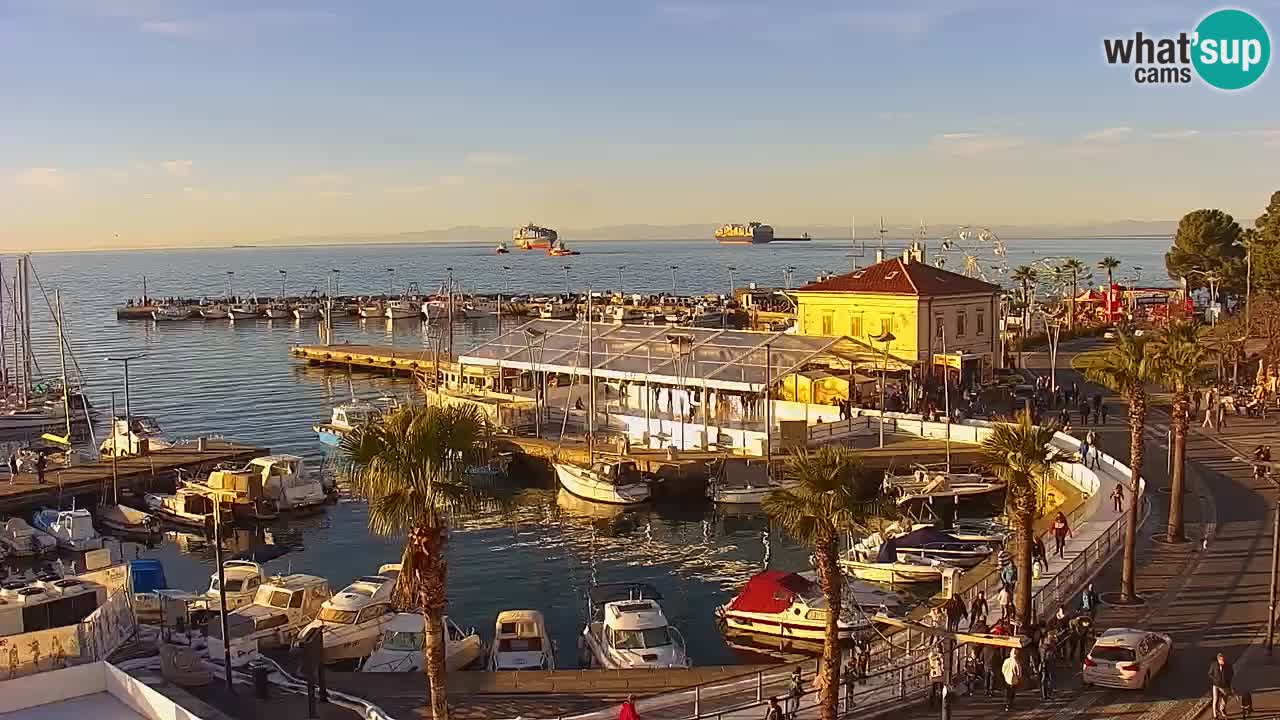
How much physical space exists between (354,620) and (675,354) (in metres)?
31.2

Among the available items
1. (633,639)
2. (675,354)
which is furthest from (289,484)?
(633,639)

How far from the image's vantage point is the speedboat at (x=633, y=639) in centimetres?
2961

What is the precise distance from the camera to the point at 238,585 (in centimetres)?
3744

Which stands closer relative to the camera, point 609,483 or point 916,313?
point 609,483

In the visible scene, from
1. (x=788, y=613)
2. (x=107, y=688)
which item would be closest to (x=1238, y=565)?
(x=788, y=613)

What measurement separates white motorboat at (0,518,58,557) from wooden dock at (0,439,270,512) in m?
4.86

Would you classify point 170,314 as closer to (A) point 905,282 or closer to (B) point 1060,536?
(A) point 905,282

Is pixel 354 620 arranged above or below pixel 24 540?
above

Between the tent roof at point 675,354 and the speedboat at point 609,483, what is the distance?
7.03 metres

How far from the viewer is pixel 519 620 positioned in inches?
1201

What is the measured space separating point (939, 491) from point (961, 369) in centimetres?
1743

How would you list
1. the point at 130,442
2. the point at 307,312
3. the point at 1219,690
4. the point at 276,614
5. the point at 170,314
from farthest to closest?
the point at 307,312
the point at 170,314
the point at 130,442
the point at 276,614
the point at 1219,690

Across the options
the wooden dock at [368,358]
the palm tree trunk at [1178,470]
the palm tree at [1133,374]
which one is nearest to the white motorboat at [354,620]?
the palm tree at [1133,374]

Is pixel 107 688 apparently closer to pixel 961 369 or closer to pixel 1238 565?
pixel 1238 565
